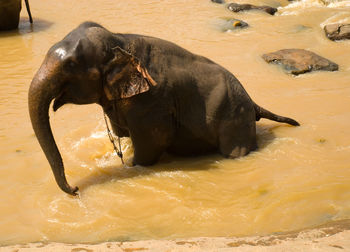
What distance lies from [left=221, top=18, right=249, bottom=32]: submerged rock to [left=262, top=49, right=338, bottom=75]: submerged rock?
2.55m

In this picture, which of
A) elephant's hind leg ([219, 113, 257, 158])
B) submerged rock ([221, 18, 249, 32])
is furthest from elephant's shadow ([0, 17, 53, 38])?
elephant's hind leg ([219, 113, 257, 158])

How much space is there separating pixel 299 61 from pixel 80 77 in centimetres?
545

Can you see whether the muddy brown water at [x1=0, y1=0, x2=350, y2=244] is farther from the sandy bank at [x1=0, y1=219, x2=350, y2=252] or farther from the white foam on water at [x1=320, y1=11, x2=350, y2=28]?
the white foam on water at [x1=320, y1=11, x2=350, y2=28]

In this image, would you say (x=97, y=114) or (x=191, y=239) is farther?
(x=97, y=114)

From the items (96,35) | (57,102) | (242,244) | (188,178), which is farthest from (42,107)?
(242,244)

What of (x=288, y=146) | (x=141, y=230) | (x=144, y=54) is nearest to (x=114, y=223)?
(x=141, y=230)

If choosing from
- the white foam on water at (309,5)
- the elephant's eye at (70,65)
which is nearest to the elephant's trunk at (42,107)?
the elephant's eye at (70,65)

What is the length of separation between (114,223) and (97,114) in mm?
2828

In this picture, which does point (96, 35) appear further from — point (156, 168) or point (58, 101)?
point (156, 168)

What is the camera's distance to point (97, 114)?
22.3ft

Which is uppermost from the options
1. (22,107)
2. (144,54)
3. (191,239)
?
(144,54)

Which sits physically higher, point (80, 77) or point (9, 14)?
point (80, 77)

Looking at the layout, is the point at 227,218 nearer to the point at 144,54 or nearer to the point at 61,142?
the point at 144,54

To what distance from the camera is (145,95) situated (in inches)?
183
